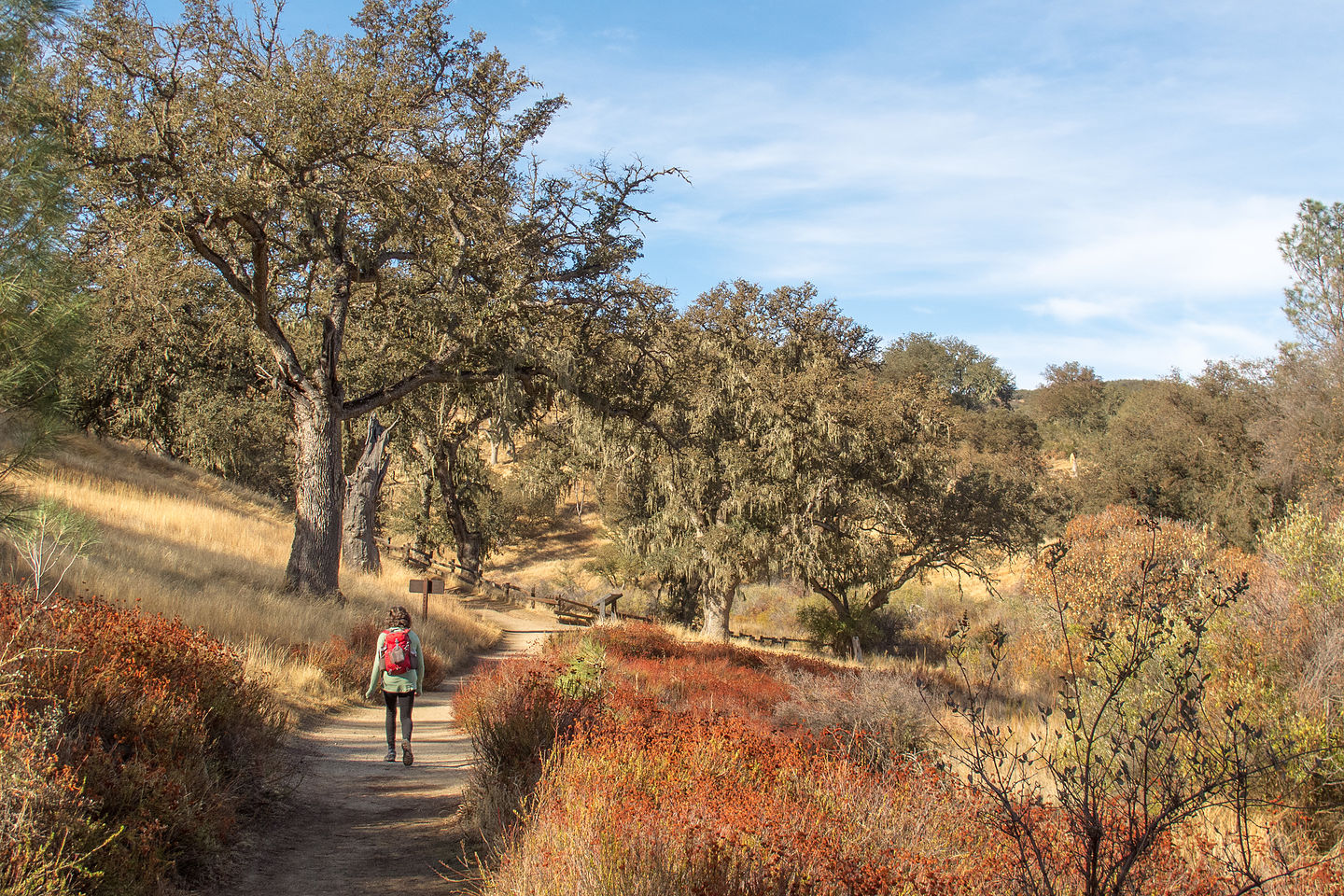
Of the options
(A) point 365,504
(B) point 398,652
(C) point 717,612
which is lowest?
(C) point 717,612

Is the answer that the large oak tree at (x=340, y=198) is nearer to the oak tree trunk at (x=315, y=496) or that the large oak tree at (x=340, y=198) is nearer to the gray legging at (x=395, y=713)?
the oak tree trunk at (x=315, y=496)

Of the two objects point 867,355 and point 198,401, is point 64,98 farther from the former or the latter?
point 867,355

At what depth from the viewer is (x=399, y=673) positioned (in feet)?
29.6

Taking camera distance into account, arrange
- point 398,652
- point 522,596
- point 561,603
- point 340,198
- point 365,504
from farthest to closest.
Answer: point 522,596 < point 561,603 < point 365,504 < point 340,198 < point 398,652

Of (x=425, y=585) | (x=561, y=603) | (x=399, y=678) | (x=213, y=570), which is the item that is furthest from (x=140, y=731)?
(x=561, y=603)

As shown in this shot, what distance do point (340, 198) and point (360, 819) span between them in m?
9.76

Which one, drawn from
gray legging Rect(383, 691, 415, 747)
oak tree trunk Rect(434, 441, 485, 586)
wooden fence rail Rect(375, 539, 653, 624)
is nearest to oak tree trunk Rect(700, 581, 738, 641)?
wooden fence rail Rect(375, 539, 653, 624)

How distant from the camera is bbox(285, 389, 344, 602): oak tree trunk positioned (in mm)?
14852

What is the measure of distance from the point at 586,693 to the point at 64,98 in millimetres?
11519

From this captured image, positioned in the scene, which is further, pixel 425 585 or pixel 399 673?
pixel 425 585

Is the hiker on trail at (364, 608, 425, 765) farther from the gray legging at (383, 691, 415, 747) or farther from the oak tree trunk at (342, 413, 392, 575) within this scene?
the oak tree trunk at (342, 413, 392, 575)

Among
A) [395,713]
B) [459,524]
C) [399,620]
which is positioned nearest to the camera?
[395,713]

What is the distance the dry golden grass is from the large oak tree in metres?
1.80

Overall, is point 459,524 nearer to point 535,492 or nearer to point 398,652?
point 535,492
